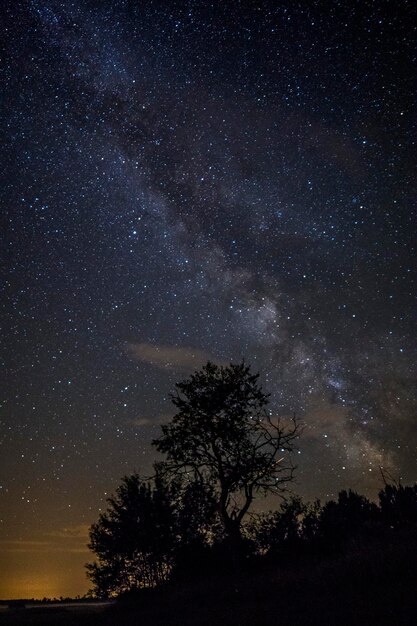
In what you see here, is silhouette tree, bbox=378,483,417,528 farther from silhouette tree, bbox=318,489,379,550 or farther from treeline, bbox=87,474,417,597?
treeline, bbox=87,474,417,597

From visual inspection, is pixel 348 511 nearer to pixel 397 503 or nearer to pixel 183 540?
→ pixel 397 503

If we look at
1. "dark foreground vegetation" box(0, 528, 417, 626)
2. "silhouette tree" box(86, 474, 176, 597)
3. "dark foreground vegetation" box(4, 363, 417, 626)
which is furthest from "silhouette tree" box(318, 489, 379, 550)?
"dark foreground vegetation" box(0, 528, 417, 626)

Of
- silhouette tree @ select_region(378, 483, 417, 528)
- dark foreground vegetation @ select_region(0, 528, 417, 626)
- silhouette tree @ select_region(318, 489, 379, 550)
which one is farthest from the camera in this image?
silhouette tree @ select_region(378, 483, 417, 528)

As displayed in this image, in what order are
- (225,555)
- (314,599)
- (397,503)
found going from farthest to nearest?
(397,503) → (225,555) → (314,599)

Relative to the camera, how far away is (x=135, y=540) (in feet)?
109

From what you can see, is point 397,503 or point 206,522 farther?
point 397,503

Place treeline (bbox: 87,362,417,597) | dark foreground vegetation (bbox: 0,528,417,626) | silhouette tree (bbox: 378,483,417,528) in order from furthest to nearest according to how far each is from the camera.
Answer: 1. silhouette tree (bbox: 378,483,417,528)
2. treeline (bbox: 87,362,417,597)
3. dark foreground vegetation (bbox: 0,528,417,626)

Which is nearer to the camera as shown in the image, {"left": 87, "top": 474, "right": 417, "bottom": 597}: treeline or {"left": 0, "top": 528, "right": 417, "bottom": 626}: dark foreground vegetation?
{"left": 0, "top": 528, "right": 417, "bottom": 626}: dark foreground vegetation

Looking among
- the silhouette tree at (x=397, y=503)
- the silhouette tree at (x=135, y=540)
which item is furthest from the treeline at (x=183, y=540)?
the silhouette tree at (x=397, y=503)

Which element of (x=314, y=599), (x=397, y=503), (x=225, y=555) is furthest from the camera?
(x=397, y=503)

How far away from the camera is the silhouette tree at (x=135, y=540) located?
106 feet

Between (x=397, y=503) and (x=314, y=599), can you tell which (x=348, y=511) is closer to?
(x=397, y=503)

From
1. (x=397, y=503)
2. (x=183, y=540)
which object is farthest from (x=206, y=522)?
(x=397, y=503)

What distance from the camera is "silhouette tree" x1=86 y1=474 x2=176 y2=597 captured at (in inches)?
1277
